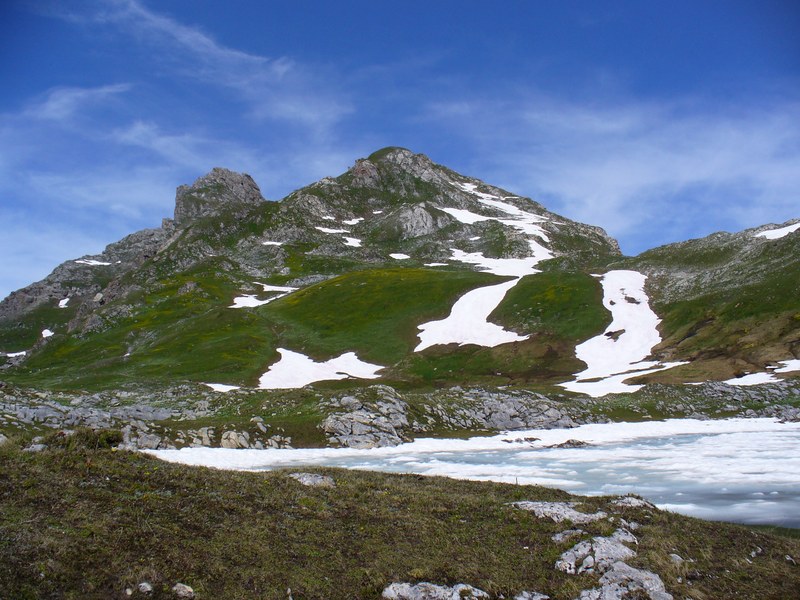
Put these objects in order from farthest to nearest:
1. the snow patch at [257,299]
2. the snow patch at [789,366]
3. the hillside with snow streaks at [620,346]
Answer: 1. the snow patch at [257,299]
2. the hillside with snow streaks at [620,346]
3. the snow patch at [789,366]

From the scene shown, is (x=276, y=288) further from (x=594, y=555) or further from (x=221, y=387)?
(x=594, y=555)

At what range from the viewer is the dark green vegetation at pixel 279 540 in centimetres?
1144

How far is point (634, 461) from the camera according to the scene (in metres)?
35.4

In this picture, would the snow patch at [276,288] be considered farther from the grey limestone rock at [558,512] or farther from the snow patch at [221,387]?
the grey limestone rock at [558,512]

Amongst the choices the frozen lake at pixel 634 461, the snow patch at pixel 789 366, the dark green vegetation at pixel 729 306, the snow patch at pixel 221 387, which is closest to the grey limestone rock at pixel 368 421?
the frozen lake at pixel 634 461

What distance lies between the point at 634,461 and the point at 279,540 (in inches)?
1175

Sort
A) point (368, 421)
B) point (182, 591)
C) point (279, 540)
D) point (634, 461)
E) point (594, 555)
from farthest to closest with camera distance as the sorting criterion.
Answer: point (368, 421), point (634, 461), point (279, 540), point (594, 555), point (182, 591)

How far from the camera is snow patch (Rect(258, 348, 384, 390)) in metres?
83.9

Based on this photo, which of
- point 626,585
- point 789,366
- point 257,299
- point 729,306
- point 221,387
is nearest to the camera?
point 626,585

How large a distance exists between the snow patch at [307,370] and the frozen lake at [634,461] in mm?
41694

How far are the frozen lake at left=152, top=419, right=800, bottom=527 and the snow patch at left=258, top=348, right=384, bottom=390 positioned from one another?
41694 mm

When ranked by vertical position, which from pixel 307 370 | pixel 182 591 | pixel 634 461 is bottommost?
pixel 634 461

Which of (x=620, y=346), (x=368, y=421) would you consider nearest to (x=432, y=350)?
(x=620, y=346)

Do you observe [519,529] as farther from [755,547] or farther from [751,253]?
[751,253]
